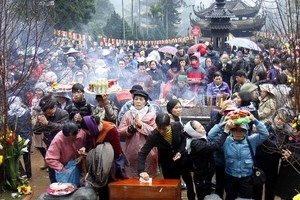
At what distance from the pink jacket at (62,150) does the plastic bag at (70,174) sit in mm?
67

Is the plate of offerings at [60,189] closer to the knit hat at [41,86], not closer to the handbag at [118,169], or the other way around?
the handbag at [118,169]

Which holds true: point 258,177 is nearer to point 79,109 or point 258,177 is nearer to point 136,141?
point 136,141

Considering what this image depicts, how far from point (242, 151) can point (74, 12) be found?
2277cm

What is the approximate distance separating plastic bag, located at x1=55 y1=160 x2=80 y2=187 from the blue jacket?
1.88 meters

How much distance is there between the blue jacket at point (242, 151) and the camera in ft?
20.0

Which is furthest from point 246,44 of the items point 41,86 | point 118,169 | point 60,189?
point 60,189

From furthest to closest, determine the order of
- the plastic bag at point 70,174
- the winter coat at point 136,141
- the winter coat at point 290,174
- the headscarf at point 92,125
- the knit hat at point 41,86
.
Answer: the knit hat at point 41,86, the winter coat at point 136,141, the plastic bag at point 70,174, the headscarf at point 92,125, the winter coat at point 290,174

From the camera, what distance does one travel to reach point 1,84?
20.5ft

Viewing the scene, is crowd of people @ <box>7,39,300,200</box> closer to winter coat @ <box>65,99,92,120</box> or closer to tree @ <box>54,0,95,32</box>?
winter coat @ <box>65,99,92,120</box>

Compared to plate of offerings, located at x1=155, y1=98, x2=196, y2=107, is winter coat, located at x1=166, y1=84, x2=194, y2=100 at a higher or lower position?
higher

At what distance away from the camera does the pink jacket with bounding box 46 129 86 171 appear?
6.30m

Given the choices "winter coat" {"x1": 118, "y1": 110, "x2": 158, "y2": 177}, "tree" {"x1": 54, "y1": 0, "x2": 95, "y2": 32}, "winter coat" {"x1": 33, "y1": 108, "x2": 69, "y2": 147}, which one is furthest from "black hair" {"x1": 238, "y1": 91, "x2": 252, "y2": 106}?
"tree" {"x1": 54, "y1": 0, "x2": 95, "y2": 32}

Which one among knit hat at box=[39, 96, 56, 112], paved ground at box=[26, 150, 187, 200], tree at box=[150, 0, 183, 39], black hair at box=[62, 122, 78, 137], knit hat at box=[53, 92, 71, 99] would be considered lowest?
paved ground at box=[26, 150, 187, 200]

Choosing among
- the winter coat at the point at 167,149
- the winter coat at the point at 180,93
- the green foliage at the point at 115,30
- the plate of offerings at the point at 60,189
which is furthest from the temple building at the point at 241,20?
the plate of offerings at the point at 60,189
